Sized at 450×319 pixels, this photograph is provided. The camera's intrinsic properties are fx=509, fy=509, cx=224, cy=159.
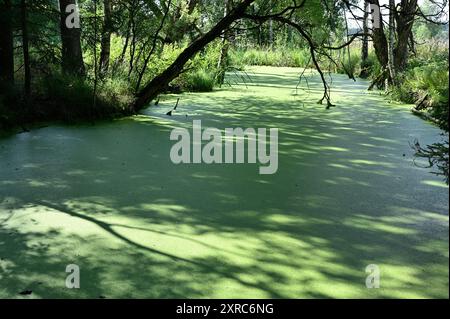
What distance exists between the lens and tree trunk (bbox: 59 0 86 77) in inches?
221

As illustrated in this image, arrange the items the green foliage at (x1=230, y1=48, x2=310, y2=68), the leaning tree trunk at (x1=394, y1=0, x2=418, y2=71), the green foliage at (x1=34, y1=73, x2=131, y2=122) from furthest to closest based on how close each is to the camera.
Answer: the green foliage at (x1=230, y1=48, x2=310, y2=68)
the leaning tree trunk at (x1=394, y1=0, x2=418, y2=71)
the green foliage at (x1=34, y1=73, x2=131, y2=122)

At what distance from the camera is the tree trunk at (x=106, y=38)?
5770mm

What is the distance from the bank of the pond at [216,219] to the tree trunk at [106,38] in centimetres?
168

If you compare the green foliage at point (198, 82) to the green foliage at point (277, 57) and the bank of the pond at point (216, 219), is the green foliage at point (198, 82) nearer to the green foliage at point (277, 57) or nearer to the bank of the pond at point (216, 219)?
the bank of the pond at point (216, 219)

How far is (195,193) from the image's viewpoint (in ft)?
9.60

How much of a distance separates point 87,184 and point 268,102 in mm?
3877
